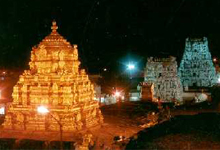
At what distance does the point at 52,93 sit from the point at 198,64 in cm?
2741

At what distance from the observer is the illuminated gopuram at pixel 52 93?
752 inches

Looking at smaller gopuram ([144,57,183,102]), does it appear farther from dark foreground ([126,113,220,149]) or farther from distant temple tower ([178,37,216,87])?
dark foreground ([126,113,220,149])

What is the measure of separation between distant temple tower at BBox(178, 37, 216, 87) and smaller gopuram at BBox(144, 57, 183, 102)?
4.52 metres

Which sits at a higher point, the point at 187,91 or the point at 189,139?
the point at 187,91

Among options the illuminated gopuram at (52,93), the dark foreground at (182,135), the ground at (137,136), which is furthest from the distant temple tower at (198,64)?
the illuminated gopuram at (52,93)

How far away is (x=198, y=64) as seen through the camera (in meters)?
43.7

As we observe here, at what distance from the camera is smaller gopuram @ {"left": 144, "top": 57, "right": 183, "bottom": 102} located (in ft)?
130

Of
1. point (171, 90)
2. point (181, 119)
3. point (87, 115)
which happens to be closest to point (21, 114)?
point (87, 115)

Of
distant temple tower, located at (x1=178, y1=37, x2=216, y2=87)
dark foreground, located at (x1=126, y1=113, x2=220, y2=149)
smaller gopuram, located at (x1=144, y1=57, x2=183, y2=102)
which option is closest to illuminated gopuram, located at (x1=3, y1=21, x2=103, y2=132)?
dark foreground, located at (x1=126, y1=113, x2=220, y2=149)

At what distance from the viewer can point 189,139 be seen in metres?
16.9

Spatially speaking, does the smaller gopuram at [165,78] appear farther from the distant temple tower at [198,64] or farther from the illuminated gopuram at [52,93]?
the illuminated gopuram at [52,93]

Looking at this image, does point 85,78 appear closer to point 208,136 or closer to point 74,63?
point 74,63

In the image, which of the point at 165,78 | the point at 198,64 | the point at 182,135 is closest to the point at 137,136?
the point at 182,135

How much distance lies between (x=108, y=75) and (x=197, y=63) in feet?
35.2
